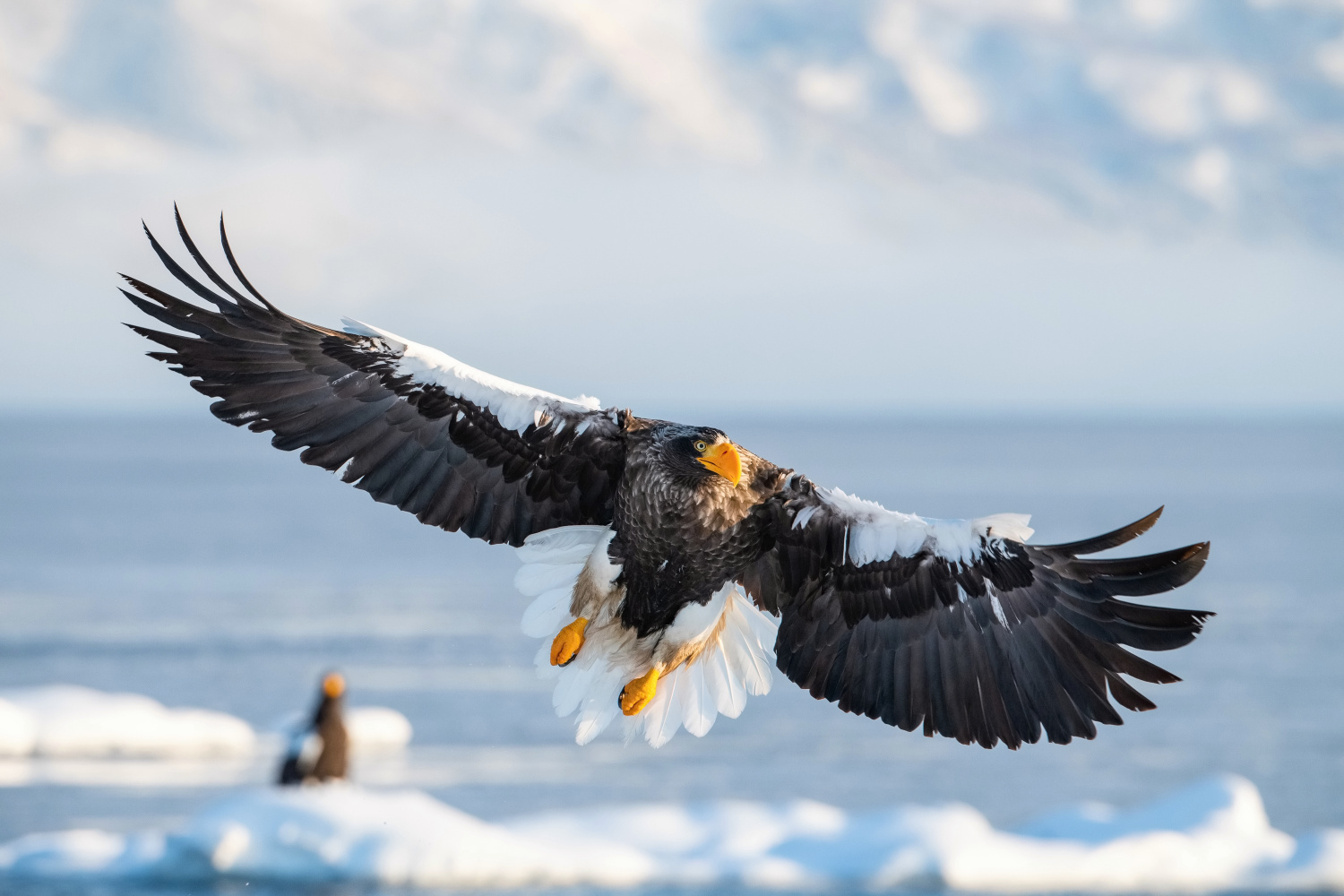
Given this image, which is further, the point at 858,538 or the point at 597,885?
the point at 597,885

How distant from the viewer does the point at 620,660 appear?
6023 mm

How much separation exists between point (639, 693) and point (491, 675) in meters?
21.1

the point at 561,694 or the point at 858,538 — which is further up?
the point at 858,538

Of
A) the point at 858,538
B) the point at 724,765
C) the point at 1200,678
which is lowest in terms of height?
the point at 724,765

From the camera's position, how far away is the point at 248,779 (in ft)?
59.4

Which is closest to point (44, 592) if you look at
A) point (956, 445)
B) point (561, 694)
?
point (561, 694)

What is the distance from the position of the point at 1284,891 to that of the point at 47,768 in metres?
13.0

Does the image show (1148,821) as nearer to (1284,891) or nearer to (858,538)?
(1284,891)

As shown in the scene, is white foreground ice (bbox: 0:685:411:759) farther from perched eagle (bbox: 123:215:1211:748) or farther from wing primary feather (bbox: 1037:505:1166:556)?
wing primary feather (bbox: 1037:505:1166:556)

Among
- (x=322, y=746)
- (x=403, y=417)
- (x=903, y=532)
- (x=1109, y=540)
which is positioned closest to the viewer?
(x=1109, y=540)

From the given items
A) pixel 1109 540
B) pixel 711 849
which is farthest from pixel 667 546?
pixel 711 849

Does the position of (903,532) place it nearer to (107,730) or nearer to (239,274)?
(239,274)

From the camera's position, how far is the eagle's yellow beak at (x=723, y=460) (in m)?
5.28

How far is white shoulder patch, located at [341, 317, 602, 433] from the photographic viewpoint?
5625 mm
